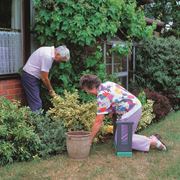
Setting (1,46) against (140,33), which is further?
(140,33)

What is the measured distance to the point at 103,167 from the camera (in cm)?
574

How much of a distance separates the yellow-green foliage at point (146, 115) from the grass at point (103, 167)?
5.09ft

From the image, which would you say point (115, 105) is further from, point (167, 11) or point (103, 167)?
point (167, 11)

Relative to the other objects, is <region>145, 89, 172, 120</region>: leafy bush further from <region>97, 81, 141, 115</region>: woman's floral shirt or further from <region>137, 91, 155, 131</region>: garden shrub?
<region>97, 81, 141, 115</region>: woman's floral shirt

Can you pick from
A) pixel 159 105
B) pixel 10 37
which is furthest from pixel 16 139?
pixel 159 105

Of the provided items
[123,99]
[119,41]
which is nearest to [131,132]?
[123,99]

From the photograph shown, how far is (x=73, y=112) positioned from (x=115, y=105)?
917 mm

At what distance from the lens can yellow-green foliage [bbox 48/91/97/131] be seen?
23.1 feet

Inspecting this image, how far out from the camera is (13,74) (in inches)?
302

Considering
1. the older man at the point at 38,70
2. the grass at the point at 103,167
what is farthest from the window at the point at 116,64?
the grass at the point at 103,167

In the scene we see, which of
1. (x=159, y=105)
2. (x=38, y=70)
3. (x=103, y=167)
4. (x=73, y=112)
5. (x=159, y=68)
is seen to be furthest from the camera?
(x=159, y=68)

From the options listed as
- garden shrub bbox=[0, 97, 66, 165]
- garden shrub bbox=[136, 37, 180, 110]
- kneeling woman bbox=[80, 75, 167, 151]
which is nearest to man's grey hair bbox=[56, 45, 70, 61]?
kneeling woman bbox=[80, 75, 167, 151]

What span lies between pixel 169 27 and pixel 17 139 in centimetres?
A: 1636

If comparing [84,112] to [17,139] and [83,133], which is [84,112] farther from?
[17,139]
